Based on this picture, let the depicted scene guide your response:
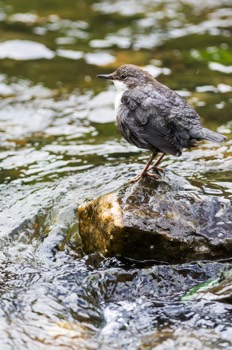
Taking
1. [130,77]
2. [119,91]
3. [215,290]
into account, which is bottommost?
[215,290]

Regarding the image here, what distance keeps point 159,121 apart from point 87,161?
2068mm

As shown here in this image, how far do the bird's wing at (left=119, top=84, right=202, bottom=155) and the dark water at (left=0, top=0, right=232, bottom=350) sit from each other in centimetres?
53

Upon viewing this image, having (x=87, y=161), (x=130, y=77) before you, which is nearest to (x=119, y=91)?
(x=130, y=77)

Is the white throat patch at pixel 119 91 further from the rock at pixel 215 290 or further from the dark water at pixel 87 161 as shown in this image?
the rock at pixel 215 290

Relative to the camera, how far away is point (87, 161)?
716 cm

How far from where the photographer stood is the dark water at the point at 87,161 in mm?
4449

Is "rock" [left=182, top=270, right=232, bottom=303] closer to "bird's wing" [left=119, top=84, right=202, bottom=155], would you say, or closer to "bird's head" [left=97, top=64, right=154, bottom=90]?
"bird's wing" [left=119, top=84, right=202, bottom=155]


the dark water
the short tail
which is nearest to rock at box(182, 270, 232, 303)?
the dark water

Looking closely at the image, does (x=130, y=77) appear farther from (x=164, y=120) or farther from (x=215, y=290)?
(x=215, y=290)

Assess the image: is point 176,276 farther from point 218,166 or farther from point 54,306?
point 218,166

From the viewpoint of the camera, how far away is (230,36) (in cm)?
1091

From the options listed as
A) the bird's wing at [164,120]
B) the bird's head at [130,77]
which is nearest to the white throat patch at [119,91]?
the bird's head at [130,77]

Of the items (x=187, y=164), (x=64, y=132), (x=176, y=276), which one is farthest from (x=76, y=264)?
(x=64, y=132)

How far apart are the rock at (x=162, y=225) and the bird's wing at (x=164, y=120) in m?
0.39
